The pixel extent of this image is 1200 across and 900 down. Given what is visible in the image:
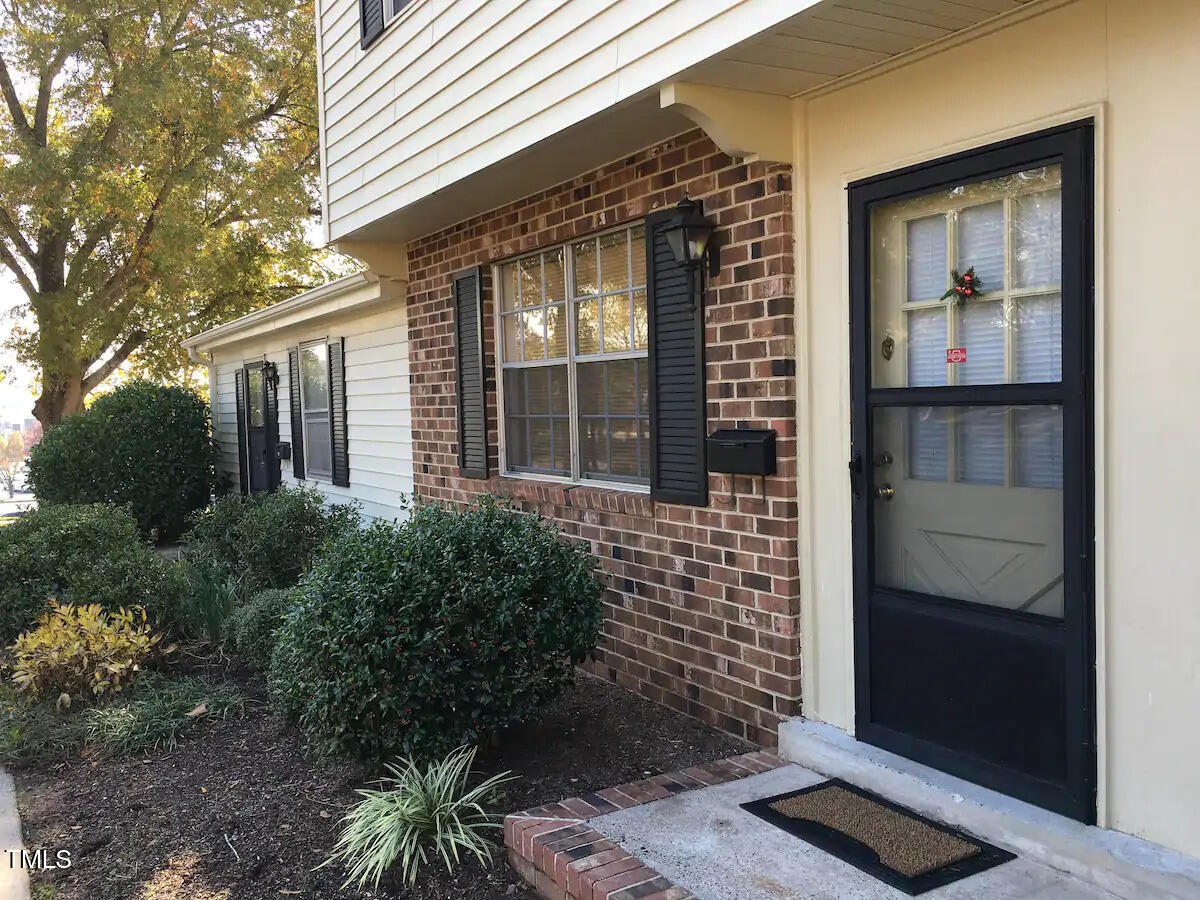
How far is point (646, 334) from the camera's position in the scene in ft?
15.6

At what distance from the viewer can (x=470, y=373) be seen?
6406 mm

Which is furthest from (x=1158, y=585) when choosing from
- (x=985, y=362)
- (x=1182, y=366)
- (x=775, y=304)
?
(x=775, y=304)

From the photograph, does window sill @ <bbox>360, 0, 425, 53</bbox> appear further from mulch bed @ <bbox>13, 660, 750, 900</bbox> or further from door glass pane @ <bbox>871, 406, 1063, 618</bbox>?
mulch bed @ <bbox>13, 660, 750, 900</bbox>

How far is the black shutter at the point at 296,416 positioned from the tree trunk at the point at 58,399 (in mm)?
10962

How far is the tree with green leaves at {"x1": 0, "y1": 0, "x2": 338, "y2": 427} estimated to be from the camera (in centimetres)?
1723

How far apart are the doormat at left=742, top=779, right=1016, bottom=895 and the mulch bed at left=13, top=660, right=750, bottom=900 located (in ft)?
2.08

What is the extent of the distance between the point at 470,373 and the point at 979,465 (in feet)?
12.8

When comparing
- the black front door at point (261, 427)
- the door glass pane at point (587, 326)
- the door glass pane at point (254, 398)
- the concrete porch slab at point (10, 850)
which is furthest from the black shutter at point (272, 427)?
the concrete porch slab at point (10, 850)

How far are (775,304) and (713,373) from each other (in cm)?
49

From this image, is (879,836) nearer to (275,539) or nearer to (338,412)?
(275,539)

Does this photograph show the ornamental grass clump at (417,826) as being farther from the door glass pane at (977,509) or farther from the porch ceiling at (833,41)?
the porch ceiling at (833,41)

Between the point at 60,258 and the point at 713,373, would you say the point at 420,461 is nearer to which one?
the point at 713,373

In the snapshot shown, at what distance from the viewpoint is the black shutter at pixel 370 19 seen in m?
6.09

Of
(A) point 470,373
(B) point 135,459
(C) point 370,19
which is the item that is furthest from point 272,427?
(C) point 370,19
